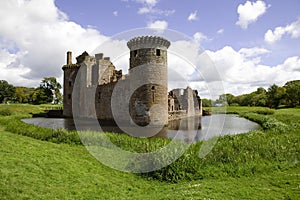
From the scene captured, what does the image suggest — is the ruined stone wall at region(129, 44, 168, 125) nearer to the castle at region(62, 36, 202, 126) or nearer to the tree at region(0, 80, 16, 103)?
the castle at region(62, 36, 202, 126)

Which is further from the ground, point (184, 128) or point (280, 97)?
point (280, 97)

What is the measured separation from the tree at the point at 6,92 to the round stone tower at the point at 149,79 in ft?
233

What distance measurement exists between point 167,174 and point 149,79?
1217 centimetres

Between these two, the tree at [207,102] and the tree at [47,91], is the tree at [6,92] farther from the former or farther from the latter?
the tree at [207,102]

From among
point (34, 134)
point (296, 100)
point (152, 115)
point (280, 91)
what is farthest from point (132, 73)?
point (280, 91)

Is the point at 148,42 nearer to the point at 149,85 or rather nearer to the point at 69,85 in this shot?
the point at 149,85

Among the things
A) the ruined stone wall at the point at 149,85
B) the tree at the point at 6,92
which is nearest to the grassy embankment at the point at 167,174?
the ruined stone wall at the point at 149,85

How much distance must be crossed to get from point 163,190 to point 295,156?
6223mm

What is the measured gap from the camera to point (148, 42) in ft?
62.5

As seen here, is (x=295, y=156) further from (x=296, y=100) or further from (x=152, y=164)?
(x=296, y=100)

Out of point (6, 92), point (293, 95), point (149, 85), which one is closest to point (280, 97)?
point (293, 95)

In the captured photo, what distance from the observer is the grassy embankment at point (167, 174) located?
20.0ft

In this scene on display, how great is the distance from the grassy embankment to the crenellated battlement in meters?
11.0

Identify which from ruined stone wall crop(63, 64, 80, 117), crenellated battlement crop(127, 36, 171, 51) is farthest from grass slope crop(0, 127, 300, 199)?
ruined stone wall crop(63, 64, 80, 117)
